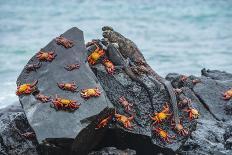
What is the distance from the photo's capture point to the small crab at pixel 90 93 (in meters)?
10.3

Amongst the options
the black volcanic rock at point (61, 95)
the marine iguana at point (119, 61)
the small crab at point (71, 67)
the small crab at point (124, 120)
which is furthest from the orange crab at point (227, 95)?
the small crab at point (71, 67)

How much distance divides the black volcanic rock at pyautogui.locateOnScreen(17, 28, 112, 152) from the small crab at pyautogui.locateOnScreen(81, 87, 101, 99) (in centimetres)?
8

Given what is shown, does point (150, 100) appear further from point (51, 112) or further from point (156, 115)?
point (51, 112)

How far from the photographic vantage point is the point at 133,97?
1177cm

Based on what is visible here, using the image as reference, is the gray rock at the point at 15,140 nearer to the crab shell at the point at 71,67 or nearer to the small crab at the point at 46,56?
the small crab at the point at 46,56

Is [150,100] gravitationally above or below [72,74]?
below

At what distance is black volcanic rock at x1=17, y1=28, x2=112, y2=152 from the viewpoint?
9828 mm

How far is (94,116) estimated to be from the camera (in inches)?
394

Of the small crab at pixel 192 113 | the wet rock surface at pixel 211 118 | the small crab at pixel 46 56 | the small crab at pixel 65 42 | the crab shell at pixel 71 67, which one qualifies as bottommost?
the wet rock surface at pixel 211 118

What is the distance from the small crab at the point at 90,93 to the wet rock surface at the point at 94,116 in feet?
0.30

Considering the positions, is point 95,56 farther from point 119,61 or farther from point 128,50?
point 128,50

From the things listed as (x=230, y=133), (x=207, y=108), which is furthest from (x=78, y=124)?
(x=207, y=108)

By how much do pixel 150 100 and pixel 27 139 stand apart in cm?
277

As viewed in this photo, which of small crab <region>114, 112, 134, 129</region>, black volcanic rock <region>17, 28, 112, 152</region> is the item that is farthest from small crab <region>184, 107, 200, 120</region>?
black volcanic rock <region>17, 28, 112, 152</region>
